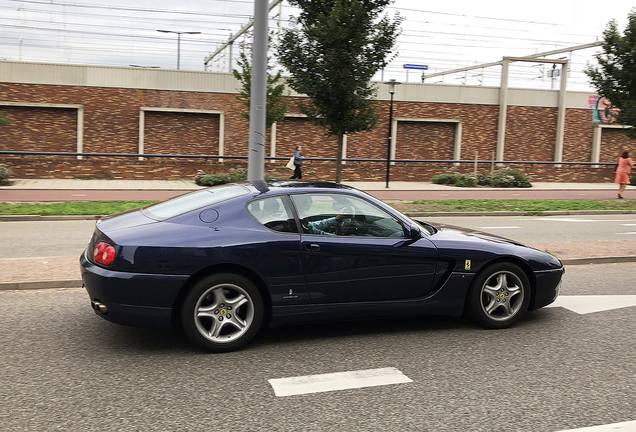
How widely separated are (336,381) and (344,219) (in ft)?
5.04

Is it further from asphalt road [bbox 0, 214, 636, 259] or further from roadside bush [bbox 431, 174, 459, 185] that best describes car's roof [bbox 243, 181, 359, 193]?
roadside bush [bbox 431, 174, 459, 185]

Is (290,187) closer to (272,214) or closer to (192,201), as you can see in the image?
(272,214)

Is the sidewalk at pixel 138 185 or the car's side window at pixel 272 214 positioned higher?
the car's side window at pixel 272 214

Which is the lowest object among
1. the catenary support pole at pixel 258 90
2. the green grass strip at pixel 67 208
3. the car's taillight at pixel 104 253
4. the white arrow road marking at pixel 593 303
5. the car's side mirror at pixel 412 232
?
the green grass strip at pixel 67 208

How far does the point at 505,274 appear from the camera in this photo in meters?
5.74

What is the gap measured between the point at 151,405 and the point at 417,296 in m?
2.54

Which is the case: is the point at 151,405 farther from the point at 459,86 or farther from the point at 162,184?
the point at 459,86

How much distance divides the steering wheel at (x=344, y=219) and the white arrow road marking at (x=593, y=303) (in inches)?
107

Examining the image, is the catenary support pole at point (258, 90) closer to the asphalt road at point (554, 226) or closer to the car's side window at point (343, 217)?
the asphalt road at point (554, 226)

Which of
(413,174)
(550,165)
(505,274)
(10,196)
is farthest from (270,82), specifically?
(505,274)

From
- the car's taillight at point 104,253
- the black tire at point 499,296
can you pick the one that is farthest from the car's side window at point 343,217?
the car's taillight at point 104,253

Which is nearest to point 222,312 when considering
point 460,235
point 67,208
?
point 460,235

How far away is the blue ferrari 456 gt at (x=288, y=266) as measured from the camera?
15.6 feet

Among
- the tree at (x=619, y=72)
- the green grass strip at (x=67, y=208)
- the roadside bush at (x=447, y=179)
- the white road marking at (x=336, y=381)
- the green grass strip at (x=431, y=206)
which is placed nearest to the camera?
the white road marking at (x=336, y=381)
